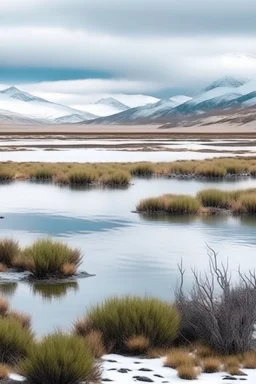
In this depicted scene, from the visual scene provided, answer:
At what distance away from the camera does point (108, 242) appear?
17.4m

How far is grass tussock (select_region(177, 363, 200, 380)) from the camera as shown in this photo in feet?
25.3

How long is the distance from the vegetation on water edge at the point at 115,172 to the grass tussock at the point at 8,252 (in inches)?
757

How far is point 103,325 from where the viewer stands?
895cm

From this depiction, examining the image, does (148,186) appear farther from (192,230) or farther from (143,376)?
(143,376)

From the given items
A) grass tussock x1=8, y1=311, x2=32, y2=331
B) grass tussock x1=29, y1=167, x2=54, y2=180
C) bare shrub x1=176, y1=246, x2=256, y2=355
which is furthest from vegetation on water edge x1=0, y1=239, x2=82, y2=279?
grass tussock x1=29, y1=167, x2=54, y2=180

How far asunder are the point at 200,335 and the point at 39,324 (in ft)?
6.62

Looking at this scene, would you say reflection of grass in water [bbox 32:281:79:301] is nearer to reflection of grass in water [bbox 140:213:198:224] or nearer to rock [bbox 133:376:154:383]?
rock [bbox 133:376:154:383]

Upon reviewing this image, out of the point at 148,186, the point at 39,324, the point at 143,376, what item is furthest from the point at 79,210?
the point at 143,376

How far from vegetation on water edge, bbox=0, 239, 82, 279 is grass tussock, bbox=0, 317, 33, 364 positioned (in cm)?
467

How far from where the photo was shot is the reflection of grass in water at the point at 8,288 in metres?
11.8

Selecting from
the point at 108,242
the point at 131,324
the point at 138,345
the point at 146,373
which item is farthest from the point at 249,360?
the point at 108,242

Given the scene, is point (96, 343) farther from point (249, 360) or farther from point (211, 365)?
point (249, 360)

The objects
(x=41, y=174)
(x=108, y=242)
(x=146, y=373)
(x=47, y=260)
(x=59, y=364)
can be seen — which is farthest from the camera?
(x=41, y=174)

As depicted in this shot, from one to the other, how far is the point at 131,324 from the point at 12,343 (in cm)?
143
